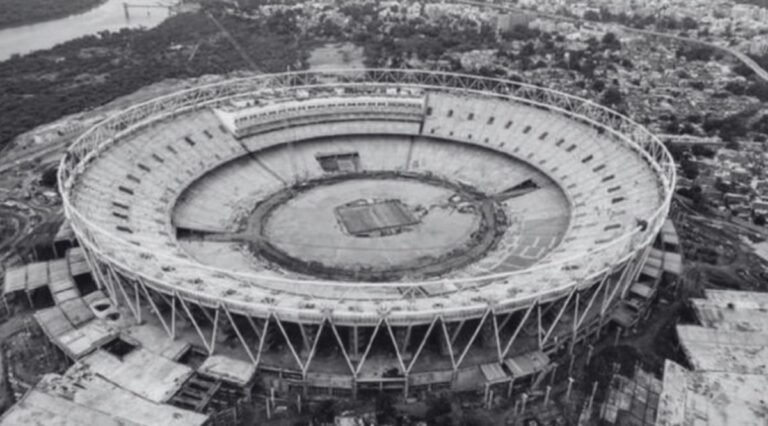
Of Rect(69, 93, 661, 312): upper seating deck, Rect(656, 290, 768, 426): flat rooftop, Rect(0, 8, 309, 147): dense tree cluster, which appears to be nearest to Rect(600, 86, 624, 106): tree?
Rect(69, 93, 661, 312): upper seating deck

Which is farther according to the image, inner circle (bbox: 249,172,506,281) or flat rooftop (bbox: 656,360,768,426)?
inner circle (bbox: 249,172,506,281)

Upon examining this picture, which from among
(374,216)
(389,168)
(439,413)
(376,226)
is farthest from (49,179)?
(439,413)

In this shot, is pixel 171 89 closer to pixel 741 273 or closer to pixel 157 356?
pixel 157 356

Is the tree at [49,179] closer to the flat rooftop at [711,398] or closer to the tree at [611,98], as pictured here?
the flat rooftop at [711,398]

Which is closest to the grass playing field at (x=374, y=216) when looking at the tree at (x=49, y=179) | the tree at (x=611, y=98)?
the tree at (x=49, y=179)

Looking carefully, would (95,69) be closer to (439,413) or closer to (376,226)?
(376,226)

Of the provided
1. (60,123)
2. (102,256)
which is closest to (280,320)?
(102,256)

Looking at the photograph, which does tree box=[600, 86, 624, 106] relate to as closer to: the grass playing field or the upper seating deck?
the upper seating deck
